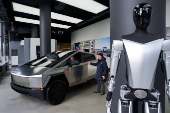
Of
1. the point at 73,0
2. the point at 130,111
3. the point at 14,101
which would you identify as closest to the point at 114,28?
the point at 130,111

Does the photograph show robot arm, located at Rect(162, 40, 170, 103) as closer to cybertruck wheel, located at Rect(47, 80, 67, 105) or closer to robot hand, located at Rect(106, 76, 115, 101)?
robot hand, located at Rect(106, 76, 115, 101)

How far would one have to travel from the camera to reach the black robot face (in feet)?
4.66

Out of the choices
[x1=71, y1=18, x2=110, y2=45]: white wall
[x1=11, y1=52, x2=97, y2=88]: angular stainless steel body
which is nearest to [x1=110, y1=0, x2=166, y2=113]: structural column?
[x1=11, y1=52, x2=97, y2=88]: angular stainless steel body

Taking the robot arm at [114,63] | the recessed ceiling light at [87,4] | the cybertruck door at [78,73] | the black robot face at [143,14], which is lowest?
the cybertruck door at [78,73]

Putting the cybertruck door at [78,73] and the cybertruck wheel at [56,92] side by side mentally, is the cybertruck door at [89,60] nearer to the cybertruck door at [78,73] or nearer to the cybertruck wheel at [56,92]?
the cybertruck door at [78,73]

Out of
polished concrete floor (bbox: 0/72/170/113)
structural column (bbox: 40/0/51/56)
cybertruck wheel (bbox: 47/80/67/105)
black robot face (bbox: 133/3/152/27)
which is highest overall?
structural column (bbox: 40/0/51/56)

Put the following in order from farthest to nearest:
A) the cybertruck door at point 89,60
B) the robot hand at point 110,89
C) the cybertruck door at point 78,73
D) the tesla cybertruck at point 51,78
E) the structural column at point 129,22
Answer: the cybertruck door at point 89,60 < the cybertruck door at point 78,73 < the tesla cybertruck at point 51,78 < the structural column at point 129,22 < the robot hand at point 110,89

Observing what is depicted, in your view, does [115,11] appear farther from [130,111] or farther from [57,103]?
[57,103]

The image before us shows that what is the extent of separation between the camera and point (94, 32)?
12117mm

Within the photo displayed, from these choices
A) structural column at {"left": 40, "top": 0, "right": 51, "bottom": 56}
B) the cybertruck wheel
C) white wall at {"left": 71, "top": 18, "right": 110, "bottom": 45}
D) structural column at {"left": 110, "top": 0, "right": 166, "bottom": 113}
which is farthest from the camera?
white wall at {"left": 71, "top": 18, "right": 110, "bottom": 45}

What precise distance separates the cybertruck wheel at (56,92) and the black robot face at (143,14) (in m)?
2.55

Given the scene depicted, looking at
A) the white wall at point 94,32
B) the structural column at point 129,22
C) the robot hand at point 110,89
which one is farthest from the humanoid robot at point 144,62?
the white wall at point 94,32

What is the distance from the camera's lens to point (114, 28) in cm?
216

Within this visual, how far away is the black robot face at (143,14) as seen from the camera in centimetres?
142
